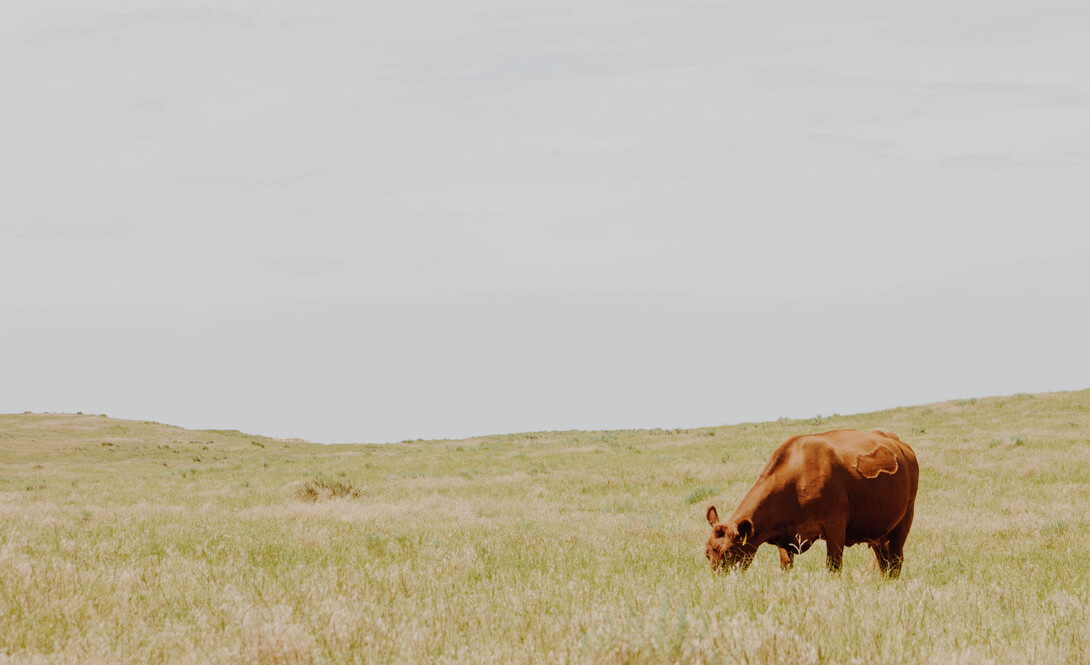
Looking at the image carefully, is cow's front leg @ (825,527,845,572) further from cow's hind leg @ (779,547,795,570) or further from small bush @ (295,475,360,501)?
small bush @ (295,475,360,501)

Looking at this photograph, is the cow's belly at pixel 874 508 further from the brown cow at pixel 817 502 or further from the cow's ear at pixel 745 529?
the cow's ear at pixel 745 529

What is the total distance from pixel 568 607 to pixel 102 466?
43.2m

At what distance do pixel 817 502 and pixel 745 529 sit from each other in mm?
942

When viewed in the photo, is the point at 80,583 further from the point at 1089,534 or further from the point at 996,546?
the point at 1089,534

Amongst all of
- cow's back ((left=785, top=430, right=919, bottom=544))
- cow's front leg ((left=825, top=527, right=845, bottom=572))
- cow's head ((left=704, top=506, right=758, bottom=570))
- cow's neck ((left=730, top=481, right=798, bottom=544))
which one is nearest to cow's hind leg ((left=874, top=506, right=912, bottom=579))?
cow's back ((left=785, top=430, right=919, bottom=544))

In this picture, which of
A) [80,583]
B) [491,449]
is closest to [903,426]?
[491,449]

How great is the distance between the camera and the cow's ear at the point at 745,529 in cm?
855

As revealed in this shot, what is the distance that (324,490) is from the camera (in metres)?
22.6

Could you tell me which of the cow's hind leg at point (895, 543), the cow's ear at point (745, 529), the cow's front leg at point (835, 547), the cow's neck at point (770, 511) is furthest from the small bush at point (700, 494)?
the cow's ear at point (745, 529)

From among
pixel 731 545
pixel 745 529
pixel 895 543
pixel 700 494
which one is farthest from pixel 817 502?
pixel 700 494

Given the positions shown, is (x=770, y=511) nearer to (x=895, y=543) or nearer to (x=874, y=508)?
(x=874, y=508)

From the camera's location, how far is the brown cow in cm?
864

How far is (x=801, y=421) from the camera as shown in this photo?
47188 millimetres

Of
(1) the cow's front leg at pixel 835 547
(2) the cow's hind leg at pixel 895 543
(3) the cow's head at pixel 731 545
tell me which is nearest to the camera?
(3) the cow's head at pixel 731 545
